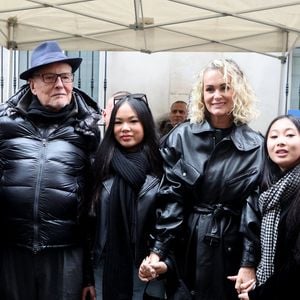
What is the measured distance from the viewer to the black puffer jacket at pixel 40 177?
2.75 metres

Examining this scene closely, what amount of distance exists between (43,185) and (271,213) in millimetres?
1271

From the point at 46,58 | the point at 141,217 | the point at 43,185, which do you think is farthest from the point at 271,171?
the point at 46,58

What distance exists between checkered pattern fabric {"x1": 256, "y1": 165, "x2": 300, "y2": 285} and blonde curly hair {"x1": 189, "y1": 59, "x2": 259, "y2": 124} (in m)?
0.45

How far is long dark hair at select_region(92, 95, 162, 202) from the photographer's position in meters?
2.84

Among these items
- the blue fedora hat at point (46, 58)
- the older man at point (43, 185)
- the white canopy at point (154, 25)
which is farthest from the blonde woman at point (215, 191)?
the white canopy at point (154, 25)

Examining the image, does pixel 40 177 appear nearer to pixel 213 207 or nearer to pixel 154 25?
pixel 213 207

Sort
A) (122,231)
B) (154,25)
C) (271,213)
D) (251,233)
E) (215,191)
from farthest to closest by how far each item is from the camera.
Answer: (154,25) → (122,231) → (215,191) → (251,233) → (271,213)

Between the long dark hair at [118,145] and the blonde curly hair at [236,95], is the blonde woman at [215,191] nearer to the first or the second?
the blonde curly hair at [236,95]

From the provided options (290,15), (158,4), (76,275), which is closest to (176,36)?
(158,4)

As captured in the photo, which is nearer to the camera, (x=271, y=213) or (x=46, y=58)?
(x=271, y=213)

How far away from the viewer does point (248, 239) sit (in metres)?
2.54

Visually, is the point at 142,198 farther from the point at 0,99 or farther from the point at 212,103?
the point at 0,99

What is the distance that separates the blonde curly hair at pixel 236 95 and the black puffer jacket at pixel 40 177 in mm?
700

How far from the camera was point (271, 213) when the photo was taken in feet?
7.91
